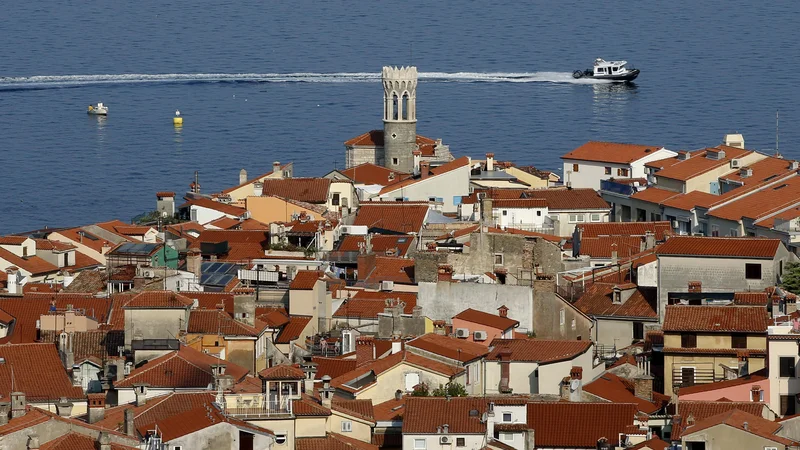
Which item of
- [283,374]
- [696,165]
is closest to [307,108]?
[696,165]

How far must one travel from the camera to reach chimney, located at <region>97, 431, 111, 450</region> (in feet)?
84.3

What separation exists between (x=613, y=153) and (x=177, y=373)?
5001 centimetres

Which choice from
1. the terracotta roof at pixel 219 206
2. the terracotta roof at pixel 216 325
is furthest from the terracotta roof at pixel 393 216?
the terracotta roof at pixel 216 325

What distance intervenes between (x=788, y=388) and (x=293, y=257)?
2116 centimetres

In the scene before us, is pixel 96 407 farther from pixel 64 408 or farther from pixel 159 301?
pixel 159 301

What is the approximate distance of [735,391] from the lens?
114 ft

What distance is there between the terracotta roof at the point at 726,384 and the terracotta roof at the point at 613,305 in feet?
29.7

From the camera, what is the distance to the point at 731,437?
27.8 m

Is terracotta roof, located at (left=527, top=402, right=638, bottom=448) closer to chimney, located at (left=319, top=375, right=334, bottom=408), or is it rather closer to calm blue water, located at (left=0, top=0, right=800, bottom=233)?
chimney, located at (left=319, top=375, right=334, bottom=408)

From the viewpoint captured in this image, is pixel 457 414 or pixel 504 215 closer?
pixel 457 414

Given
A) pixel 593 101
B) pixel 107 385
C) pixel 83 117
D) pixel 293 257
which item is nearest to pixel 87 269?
pixel 293 257

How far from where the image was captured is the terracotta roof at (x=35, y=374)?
34812 mm

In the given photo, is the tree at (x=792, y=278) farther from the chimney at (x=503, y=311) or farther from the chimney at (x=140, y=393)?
the chimney at (x=140, y=393)

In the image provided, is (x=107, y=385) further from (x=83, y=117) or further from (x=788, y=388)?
(x=83, y=117)
